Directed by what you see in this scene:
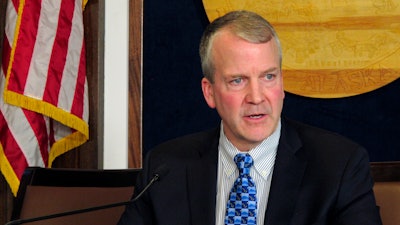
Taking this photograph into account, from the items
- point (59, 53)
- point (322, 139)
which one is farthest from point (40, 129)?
point (322, 139)

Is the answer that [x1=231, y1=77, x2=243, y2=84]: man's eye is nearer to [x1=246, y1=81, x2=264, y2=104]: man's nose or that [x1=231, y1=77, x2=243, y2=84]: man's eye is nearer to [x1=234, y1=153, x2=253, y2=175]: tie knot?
[x1=246, y1=81, x2=264, y2=104]: man's nose

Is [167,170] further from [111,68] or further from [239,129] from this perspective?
[111,68]

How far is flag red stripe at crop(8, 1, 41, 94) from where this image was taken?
310 centimetres

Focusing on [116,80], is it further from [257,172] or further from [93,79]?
[257,172]

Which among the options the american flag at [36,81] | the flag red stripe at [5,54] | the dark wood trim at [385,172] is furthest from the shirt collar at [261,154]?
the flag red stripe at [5,54]

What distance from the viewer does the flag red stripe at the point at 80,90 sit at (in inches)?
126

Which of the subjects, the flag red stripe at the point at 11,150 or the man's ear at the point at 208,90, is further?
the flag red stripe at the point at 11,150

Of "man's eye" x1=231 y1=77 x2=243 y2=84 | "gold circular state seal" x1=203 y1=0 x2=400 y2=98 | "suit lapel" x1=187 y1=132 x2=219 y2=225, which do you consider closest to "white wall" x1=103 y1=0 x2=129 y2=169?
"gold circular state seal" x1=203 y1=0 x2=400 y2=98

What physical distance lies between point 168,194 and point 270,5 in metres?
1.35

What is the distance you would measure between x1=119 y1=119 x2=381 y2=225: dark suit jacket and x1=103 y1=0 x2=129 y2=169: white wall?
3.62 feet

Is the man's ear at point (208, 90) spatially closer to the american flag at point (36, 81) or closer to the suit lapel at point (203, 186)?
the suit lapel at point (203, 186)

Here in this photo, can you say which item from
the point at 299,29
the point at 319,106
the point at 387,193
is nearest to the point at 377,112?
the point at 319,106

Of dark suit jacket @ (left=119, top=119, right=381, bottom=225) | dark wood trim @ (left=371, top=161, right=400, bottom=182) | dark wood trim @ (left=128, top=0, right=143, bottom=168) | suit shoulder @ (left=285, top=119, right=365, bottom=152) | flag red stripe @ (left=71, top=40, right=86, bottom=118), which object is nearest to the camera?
dark suit jacket @ (left=119, top=119, right=381, bottom=225)

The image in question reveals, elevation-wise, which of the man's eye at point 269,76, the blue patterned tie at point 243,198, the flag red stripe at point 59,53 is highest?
the flag red stripe at point 59,53
